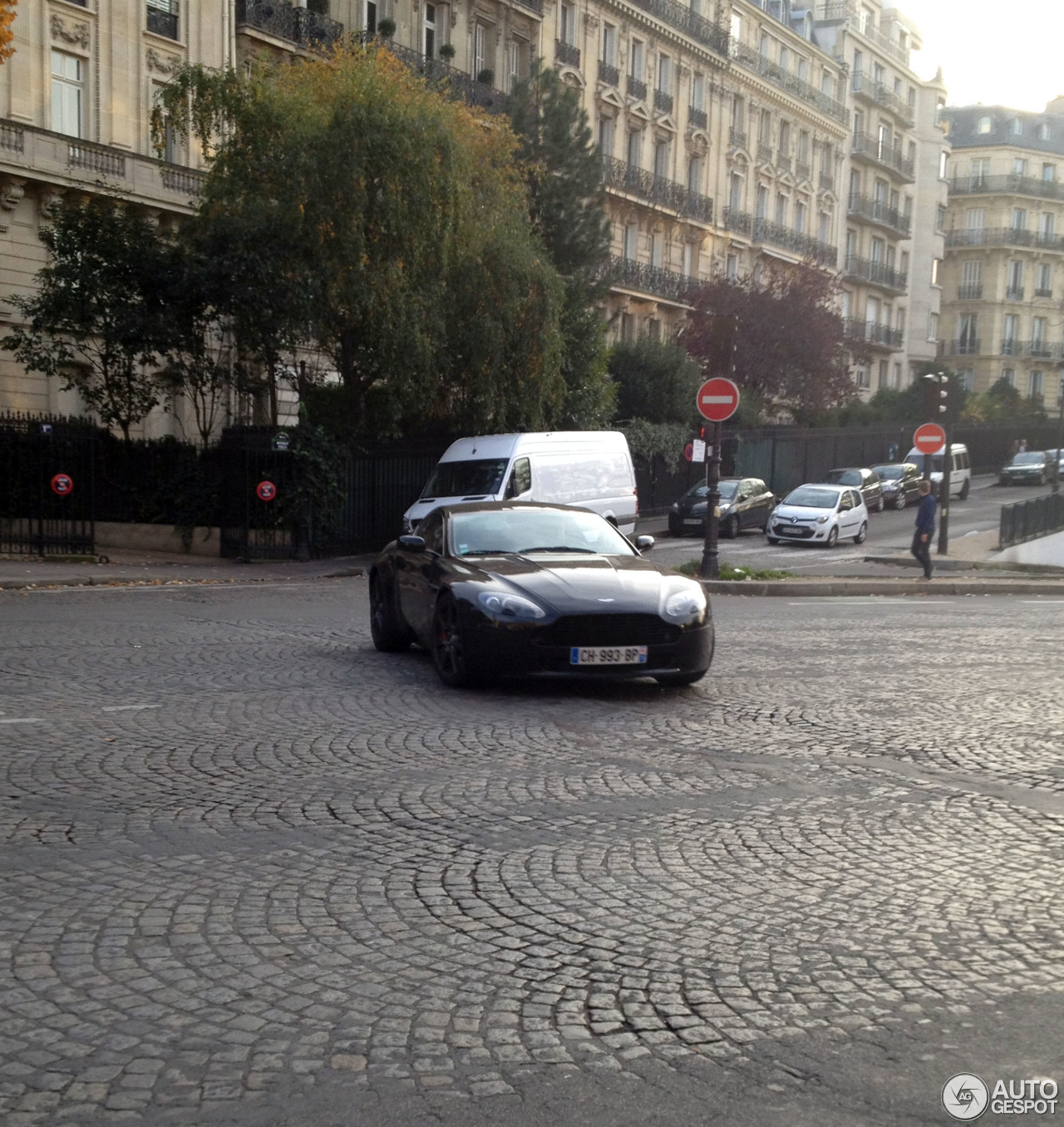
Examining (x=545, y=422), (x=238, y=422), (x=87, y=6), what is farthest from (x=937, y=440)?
(x=87, y=6)

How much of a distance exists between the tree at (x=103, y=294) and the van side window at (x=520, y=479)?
688 cm

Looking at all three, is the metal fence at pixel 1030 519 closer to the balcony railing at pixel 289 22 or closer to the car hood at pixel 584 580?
the balcony railing at pixel 289 22

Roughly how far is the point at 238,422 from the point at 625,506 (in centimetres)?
836

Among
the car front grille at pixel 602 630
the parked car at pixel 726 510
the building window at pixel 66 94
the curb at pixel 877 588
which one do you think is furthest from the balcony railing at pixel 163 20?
the car front grille at pixel 602 630

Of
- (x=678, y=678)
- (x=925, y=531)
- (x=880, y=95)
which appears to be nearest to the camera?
(x=678, y=678)

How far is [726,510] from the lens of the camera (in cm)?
3847

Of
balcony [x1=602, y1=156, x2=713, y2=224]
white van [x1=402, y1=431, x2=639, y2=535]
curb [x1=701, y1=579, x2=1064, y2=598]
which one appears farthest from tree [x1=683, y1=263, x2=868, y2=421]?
curb [x1=701, y1=579, x2=1064, y2=598]

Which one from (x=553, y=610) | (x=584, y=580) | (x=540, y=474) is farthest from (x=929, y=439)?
(x=553, y=610)

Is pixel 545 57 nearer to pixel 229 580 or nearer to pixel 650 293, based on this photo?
pixel 650 293

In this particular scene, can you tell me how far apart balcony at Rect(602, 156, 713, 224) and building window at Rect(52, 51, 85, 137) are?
21.5 m

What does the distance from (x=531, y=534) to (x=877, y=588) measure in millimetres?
12826

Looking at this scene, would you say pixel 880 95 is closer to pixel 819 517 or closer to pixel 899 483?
pixel 899 483

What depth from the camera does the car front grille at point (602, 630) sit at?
9.66 m

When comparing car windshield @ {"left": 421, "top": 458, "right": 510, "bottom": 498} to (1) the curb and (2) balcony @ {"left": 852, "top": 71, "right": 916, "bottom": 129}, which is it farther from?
(2) balcony @ {"left": 852, "top": 71, "right": 916, "bottom": 129}
